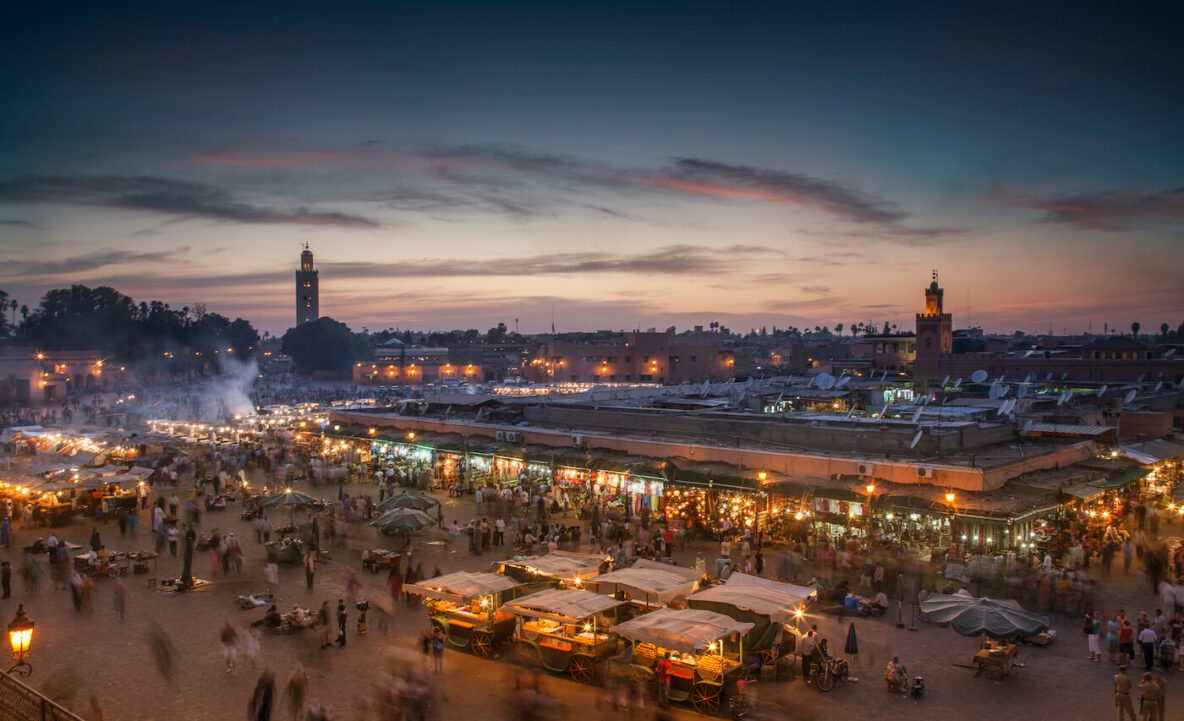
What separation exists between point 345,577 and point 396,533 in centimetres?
442

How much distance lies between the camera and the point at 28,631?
10.0 m

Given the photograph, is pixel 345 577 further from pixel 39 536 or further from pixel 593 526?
pixel 39 536

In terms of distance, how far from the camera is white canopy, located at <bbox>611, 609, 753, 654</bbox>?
1046 centimetres

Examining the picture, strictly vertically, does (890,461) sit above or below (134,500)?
above

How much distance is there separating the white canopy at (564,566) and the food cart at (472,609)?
801 millimetres

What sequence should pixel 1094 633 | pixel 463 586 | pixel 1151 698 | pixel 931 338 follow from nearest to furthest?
pixel 1151 698 < pixel 1094 633 < pixel 463 586 < pixel 931 338

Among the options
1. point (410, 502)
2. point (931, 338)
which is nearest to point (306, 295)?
point (931, 338)

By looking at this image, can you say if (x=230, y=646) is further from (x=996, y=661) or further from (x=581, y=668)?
(x=996, y=661)

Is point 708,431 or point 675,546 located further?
point 708,431

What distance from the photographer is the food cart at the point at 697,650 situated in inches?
417

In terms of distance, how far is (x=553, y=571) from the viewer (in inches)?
551

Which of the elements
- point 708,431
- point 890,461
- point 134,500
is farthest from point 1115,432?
point 134,500

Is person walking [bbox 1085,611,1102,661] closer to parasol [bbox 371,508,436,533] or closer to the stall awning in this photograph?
the stall awning

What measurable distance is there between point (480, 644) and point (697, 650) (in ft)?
12.9
